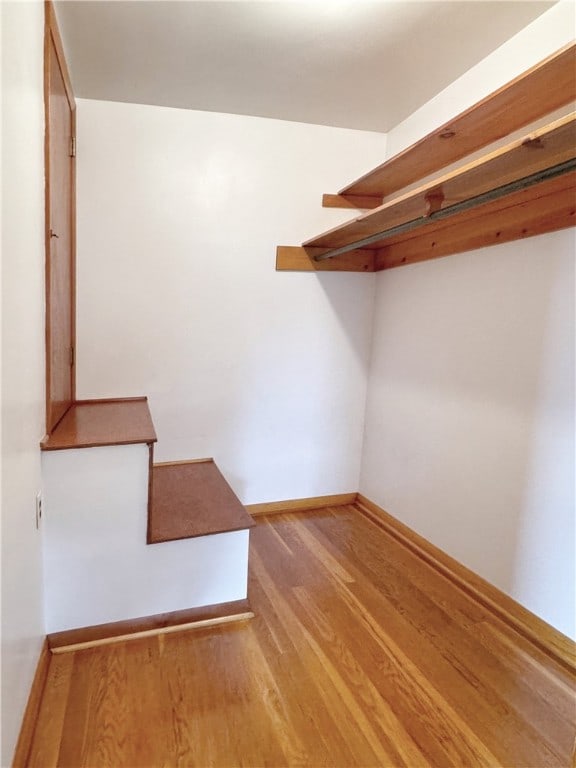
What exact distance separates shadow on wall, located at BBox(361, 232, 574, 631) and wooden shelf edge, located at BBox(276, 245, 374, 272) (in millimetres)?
236

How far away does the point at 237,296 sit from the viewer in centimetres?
267

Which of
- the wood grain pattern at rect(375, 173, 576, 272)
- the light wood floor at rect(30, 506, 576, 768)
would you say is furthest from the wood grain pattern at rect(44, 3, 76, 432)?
the wood grain pattern at rect(375, 173, 576, 272)

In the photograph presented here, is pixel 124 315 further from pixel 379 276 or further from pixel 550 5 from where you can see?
pixel 550 5

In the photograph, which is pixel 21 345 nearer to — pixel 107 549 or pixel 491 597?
pixel 107 549

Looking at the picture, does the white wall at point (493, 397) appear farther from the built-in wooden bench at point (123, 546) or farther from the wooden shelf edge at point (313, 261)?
the built-in wooden bench at point (123, 546)

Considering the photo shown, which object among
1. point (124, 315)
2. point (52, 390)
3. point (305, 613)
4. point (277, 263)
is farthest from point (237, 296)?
point (305, 613)

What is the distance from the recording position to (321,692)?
150 cm

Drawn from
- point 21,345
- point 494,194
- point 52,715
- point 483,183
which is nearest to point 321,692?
point 52,715

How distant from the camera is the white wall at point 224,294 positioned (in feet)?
7.84

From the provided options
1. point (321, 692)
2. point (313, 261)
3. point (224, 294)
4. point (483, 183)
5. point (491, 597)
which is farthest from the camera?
point (313, 261)

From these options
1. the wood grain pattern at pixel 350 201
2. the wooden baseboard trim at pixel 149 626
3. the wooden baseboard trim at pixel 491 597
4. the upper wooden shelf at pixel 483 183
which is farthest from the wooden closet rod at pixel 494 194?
the wooden baseboard trim at pixel 149 626

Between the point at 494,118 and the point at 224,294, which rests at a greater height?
the point at 494,118

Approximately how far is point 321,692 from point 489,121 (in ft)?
7.29

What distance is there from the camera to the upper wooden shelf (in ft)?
4.50
